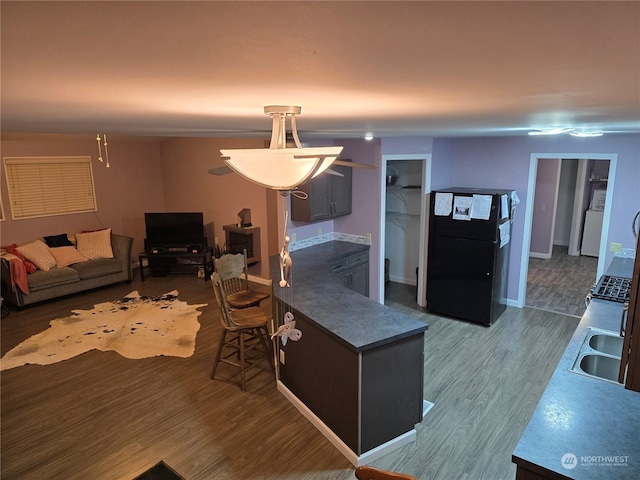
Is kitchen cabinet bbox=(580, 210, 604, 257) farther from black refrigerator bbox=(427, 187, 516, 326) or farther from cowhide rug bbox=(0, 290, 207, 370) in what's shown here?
cowhide rug bbox=(0, 290, 207, 370)

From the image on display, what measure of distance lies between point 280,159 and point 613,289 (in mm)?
3353

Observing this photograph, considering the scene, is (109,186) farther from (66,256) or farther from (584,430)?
(584,430)

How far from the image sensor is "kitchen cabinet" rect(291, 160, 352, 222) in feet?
15.7

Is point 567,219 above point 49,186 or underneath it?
underneath

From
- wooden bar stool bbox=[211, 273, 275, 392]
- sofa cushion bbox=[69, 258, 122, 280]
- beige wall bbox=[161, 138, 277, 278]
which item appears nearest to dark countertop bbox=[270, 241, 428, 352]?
wooden bar stool bbox=[211, 273, 275, 392]

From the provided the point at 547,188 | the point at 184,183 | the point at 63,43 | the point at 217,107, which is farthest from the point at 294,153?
the point at 547,188

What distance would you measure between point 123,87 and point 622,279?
431 centimetres

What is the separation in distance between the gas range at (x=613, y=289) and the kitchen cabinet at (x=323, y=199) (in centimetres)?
277

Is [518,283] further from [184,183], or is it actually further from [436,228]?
[184,183]

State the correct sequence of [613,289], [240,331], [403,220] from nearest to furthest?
[613,289] < [240,331] < [403,220]

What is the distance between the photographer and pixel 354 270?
5.04 m

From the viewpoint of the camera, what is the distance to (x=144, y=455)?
2938mm

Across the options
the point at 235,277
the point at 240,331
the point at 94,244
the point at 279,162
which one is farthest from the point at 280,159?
the point at 94,244

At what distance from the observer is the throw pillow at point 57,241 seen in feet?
20.4
